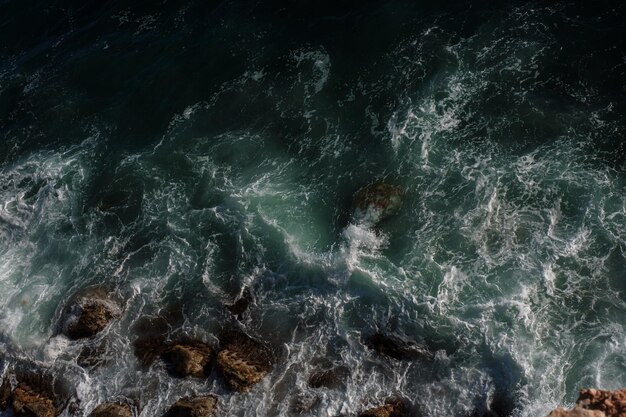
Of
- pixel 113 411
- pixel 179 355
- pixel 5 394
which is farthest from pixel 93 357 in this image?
pixel 179 355

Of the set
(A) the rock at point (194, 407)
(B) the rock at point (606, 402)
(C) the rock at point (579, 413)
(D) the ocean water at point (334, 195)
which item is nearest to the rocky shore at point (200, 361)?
(A) the rock at point (194, 407)

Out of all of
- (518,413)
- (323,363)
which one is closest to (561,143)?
(518,413)

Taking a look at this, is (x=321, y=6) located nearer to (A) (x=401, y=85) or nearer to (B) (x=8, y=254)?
(A) (x=401, y=85)

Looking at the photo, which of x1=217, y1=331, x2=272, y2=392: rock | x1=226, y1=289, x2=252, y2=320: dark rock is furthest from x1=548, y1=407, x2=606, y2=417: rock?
x1=226, y1=289, x2=252, y2=320: dark rock

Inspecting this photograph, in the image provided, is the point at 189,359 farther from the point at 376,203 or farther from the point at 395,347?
the point at 376,203

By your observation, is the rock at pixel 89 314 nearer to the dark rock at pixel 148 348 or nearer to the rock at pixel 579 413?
the dark rock at pixel 148 348
